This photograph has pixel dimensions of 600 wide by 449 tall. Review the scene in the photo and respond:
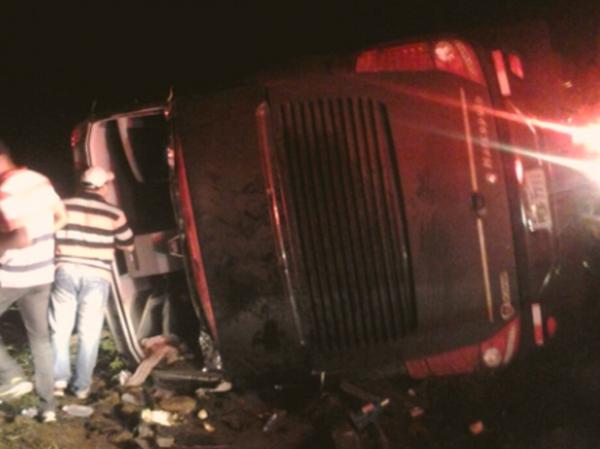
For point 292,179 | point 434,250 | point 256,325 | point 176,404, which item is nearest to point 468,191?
point 434,250

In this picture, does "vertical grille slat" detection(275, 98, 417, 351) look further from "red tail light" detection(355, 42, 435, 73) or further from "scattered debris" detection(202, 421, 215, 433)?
"scattered debris" detection(202, 421, 215, 433)

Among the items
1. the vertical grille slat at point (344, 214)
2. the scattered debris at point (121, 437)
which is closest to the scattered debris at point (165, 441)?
the scattered debris at point (121, 437)

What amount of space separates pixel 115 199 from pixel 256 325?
2326 millimetres

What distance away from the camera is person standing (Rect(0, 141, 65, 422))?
4.39m

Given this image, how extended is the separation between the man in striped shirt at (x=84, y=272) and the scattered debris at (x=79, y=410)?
20 cm

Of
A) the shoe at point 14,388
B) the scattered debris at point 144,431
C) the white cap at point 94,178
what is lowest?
the scattered debris at point 144,431

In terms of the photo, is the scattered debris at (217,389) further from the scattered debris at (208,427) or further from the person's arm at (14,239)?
the person's arm at (14,239)

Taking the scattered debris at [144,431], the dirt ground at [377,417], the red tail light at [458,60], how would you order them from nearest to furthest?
the red tail light at [458,60] < the dirt ground at [377,417] < the scattered debris at [144,431]

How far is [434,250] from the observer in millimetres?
3742

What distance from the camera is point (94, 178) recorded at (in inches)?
194

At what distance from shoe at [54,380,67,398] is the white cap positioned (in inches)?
57.5

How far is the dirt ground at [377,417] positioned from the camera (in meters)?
4.24

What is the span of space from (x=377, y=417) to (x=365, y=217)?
138 cm

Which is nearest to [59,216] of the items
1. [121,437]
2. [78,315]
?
[78,315]
